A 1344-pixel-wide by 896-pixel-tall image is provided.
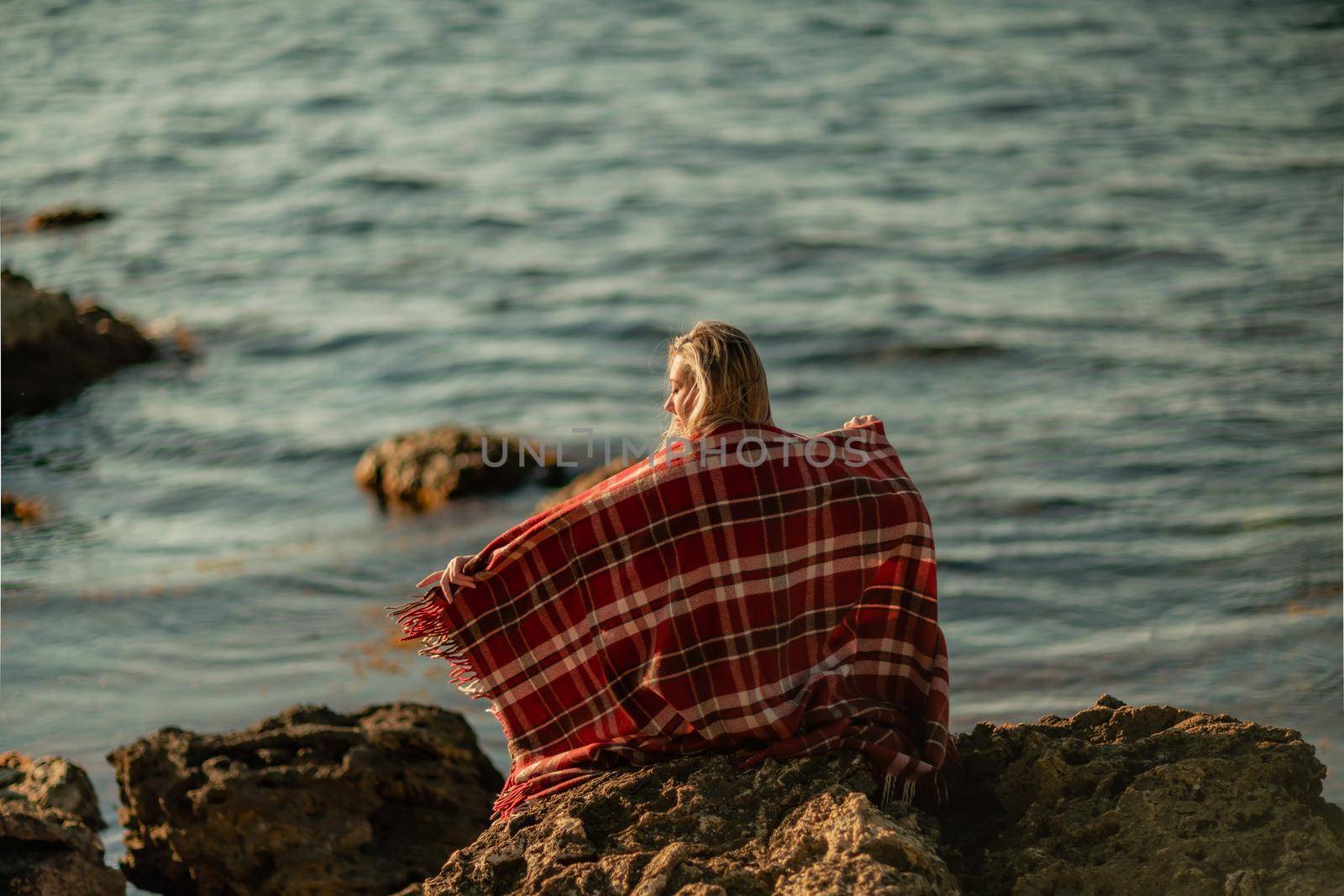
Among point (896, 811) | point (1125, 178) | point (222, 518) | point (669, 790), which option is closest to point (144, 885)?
point (669, 790)

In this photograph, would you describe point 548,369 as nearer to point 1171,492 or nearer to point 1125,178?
point 1171,492

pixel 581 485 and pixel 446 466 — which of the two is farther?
pixel 446 466

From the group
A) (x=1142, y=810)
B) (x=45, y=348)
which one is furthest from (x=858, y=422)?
(x=45, y=348)

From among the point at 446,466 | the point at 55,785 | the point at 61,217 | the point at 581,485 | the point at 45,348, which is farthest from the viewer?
the point at 61,217

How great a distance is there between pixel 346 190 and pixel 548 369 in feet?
21.3

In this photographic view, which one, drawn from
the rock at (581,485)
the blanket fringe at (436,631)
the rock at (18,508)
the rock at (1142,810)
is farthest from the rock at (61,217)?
the rock at (1142,810)

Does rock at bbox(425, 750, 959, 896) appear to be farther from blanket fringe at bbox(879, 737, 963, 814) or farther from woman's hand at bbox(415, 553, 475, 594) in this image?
woman's hand at bbox(415, 553, 475, 594)

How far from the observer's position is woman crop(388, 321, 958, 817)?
3590mm

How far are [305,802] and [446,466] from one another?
4306 mm

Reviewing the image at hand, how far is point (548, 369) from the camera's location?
11.5m

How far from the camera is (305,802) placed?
187 inches

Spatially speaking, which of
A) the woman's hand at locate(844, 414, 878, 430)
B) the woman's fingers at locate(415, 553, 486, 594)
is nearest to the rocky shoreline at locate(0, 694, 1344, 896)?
the woman's fingers at locate(415, 553, 486, 594)

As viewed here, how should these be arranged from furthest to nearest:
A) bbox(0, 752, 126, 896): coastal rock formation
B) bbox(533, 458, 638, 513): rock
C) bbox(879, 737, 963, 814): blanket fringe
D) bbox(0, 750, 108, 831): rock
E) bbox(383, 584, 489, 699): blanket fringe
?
bbox(533, 458, 638, 513): rock < bbox(0, 750, 108, 831): rock < bbox(0, 752, 126, 896): coastal rock formation < bbox(383, 584, 489, 699): blanket fringe < bbox(879, 737, 963, 814): blanket fringe

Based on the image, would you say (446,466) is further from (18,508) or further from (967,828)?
(967,828)
